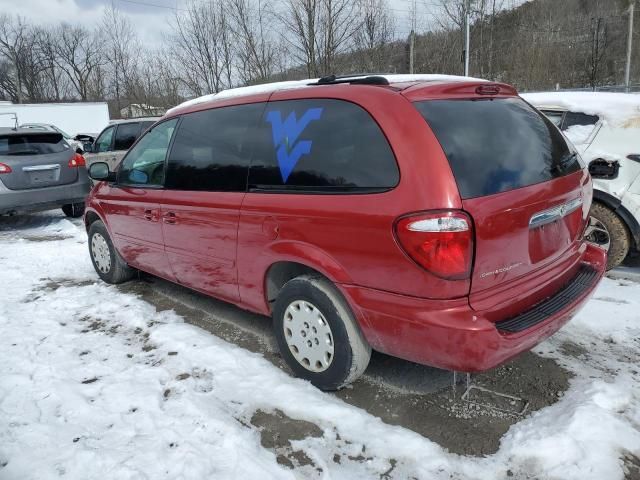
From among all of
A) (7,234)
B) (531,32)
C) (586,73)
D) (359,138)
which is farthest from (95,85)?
(359,138)

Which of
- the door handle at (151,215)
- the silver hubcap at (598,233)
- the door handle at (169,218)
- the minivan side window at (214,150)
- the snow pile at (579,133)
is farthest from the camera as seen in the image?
the snow pile at (579,133)

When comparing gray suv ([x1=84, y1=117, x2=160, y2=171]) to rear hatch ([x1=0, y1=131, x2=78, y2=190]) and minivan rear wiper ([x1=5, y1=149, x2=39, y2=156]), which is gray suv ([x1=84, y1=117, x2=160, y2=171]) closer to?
rear hatch ([x1=0, y1=131, x2=78, y2=190])

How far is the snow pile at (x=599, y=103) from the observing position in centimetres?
505

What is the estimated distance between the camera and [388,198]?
96.9 inches

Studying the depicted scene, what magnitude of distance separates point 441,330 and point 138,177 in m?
3.14

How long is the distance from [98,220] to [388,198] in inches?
156

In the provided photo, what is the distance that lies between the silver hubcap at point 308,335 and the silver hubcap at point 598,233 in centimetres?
329

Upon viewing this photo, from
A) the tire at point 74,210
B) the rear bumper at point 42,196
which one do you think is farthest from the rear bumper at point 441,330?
the tire at point 74,210

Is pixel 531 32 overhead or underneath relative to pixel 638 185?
overhead

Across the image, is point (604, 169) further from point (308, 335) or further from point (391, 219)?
point (308, 335)

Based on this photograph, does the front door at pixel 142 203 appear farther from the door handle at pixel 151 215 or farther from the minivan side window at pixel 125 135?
the minivan side window at pixel 125 135

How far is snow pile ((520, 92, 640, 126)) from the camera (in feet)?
16.6

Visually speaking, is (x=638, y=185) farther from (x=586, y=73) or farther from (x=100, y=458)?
(x=586, y=73)

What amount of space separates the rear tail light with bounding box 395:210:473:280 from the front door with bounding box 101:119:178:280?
2423 mm
